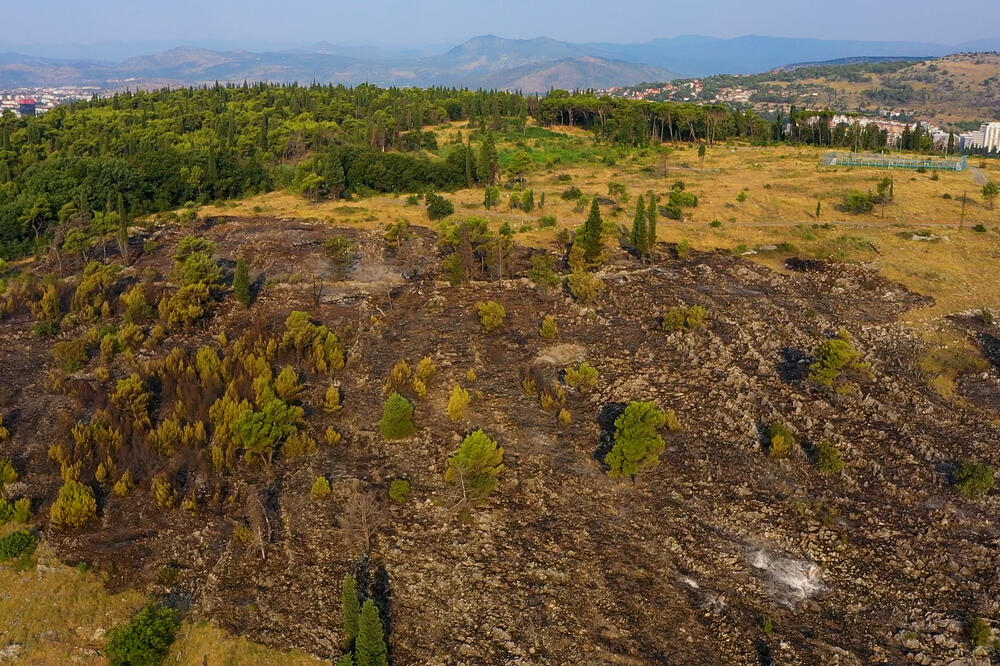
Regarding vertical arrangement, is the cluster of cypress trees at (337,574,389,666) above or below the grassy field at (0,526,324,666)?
above

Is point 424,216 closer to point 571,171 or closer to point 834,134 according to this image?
point 571,171

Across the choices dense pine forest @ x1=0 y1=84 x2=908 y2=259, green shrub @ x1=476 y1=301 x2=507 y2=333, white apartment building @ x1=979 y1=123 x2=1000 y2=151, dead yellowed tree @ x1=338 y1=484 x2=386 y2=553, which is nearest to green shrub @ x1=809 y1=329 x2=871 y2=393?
green shrub @ x1=476 y1=301 x2=507 y2=333

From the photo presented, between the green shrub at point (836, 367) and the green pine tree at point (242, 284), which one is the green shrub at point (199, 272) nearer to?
the green pine tree at point (242, 284)

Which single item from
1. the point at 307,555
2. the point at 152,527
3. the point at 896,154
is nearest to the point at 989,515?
the point at 307,555

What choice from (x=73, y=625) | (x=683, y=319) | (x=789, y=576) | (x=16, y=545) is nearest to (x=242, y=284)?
(x=16, y=545)

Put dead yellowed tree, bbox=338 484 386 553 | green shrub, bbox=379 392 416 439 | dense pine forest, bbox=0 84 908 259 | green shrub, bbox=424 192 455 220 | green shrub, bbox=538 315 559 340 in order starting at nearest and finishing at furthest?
1. dead yellowed tree, bbox=338 484 386 553
2. green shrub, bbox=379 392 416 439
3. green shrub, bbox=538 315 559 340
4. green shrub, bbox=424 192 455 220
5. dense pine forest, bbox=0 84 908 259

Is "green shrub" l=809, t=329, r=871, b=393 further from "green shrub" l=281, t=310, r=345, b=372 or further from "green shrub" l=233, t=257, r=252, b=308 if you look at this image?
"green shrub" l=233, t=257, r=252, b=308

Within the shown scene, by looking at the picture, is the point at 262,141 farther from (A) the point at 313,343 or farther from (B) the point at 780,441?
(B) the point at 780,441
